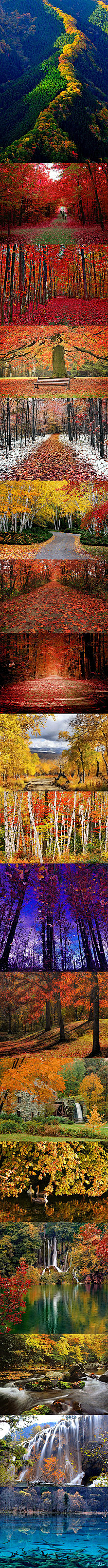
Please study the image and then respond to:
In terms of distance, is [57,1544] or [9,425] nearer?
[57,1544]

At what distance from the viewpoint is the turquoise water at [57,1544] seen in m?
4.82

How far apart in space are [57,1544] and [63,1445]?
43 cm

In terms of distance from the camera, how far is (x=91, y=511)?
590 centimetres

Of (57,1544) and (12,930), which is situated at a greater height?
(12,930)

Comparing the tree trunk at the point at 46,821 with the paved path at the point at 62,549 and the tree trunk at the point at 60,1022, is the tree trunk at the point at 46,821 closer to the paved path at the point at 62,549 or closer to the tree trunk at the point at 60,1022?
the tree trunk at the point at 60,1022

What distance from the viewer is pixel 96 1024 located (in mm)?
5512

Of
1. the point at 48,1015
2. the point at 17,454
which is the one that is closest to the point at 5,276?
the point at 17,454

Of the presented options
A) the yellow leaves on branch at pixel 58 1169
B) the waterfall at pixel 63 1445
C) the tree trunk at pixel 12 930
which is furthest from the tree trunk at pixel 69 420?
the waterfall at pixel 63 1445

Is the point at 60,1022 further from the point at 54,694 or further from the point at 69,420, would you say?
the point at 69,420

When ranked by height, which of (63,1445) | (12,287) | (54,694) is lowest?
(63,1445)

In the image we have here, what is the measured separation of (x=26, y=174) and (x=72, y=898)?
4.43 m

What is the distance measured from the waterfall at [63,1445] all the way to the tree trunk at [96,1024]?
71.2 inches

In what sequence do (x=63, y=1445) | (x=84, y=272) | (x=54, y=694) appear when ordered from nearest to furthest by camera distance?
1. (x=63, y=1445)
2. (x=54, y=694)
3. (x=84, y=272)

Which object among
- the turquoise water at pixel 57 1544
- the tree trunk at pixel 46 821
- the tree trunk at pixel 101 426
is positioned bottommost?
the turquoise water at pixel 57 1544
